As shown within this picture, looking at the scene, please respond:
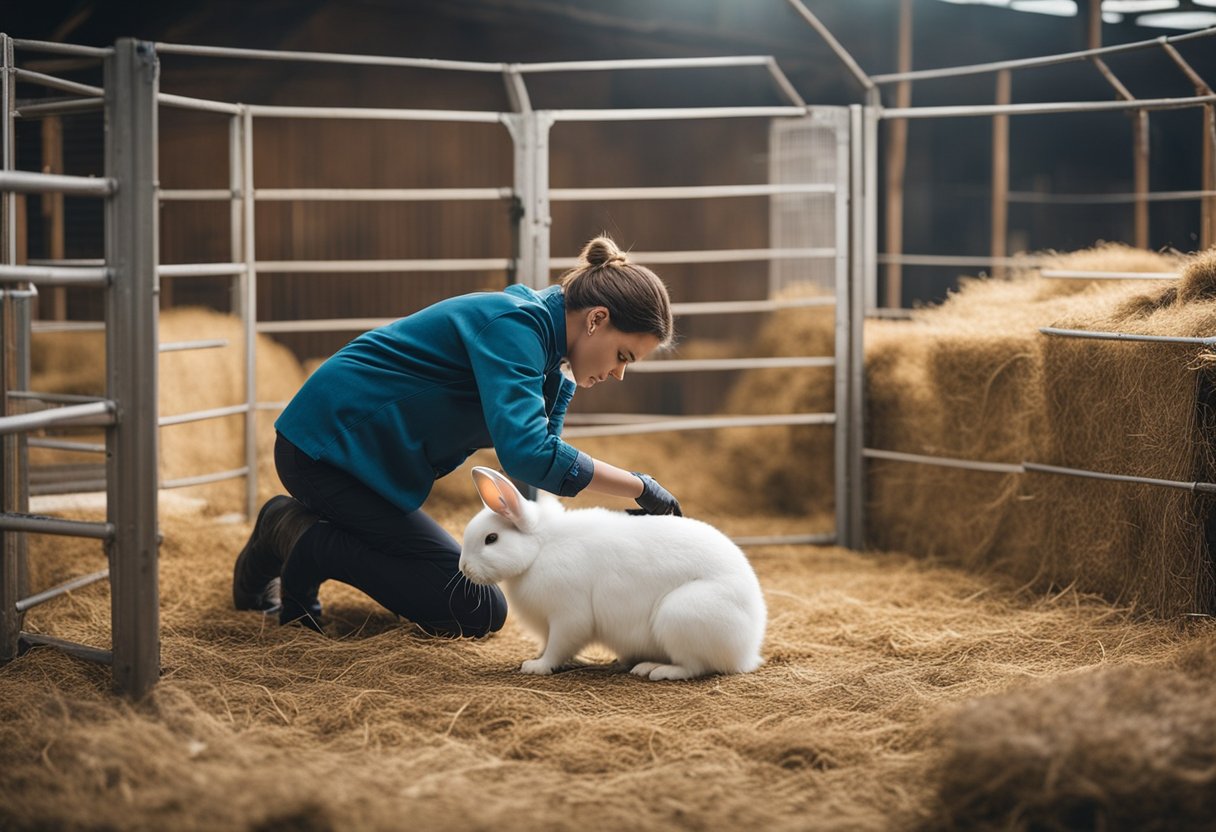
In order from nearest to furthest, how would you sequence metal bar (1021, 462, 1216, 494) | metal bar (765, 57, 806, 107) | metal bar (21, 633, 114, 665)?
metal bar (21, 633, 114, 665), metal bar (1021, 462, 1216, 494), metal bar (765, 57, 806, 107)

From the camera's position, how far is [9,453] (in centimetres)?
304

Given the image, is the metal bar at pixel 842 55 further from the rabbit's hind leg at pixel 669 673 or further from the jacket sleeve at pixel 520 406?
the rabbit's hind leg at pixel 669 673

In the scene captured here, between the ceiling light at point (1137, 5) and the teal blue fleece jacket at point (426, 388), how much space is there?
6.78 metres

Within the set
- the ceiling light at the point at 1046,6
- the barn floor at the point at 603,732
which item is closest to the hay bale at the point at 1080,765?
the barn floor at the point at 603,732

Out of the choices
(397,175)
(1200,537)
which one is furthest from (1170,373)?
(397,175)

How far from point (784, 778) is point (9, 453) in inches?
78.2

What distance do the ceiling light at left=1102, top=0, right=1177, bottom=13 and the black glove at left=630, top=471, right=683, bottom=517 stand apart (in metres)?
6.77

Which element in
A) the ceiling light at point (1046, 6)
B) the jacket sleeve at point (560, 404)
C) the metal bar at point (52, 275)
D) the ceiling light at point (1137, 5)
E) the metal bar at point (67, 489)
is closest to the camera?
the metal bar at point (52, 275)

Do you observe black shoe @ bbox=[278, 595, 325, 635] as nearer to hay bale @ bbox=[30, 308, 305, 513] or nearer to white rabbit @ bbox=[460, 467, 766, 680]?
white rabbit @ bbox=[460, 467, 766, 680]

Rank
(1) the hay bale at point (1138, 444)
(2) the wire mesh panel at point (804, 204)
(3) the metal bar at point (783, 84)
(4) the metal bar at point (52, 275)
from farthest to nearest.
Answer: (2) the wire mesh panel at point (804, 204) < (3) the metal bar at point (783, 84) < (1) the hay bale at point (1138, 444) < (4) the metal bar at point (52, 275)

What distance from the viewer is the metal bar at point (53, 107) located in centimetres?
298

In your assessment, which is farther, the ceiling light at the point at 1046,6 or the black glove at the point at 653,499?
the ceiling light at the point at 1046,6

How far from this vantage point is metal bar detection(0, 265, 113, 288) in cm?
238

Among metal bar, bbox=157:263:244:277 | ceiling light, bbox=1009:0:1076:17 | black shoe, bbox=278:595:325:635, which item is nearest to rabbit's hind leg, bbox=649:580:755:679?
black shoe, bbox=278:595:325:635
